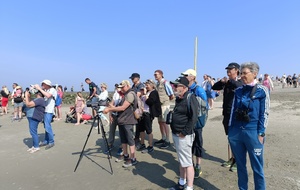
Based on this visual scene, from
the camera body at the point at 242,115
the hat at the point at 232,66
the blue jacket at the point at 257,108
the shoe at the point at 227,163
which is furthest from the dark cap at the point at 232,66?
the shoe at the point at 227,163

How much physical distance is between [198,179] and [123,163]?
193 cm

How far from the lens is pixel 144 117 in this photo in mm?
6398

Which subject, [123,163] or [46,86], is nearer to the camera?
Answer: [123,163]

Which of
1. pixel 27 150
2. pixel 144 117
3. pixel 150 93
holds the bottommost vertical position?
pixel 27 150

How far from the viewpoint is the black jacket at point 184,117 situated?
3627 millimetres

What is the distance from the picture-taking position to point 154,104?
6328 mm

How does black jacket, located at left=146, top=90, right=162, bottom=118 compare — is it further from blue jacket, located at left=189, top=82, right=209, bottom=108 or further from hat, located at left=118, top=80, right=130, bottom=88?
blue jacket, located at left=189, top=82, right=209, bottom=108

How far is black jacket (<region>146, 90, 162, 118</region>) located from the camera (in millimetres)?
6230

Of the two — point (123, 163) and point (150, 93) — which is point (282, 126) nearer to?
point (150, 93)

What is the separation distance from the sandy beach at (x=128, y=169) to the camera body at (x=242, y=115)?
1.54 metres

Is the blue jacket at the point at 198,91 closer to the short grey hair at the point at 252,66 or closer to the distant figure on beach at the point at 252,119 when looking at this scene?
the distant figure on beach at the point at 252,119

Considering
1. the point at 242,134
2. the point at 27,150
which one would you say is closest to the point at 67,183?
the point at 27,150

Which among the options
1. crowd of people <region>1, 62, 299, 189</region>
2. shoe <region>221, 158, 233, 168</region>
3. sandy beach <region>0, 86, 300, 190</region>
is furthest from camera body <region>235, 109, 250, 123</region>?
shoe <region>221, 158, 233, 168</region>

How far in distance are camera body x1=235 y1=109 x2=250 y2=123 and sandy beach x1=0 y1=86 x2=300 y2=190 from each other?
60.5 inches
